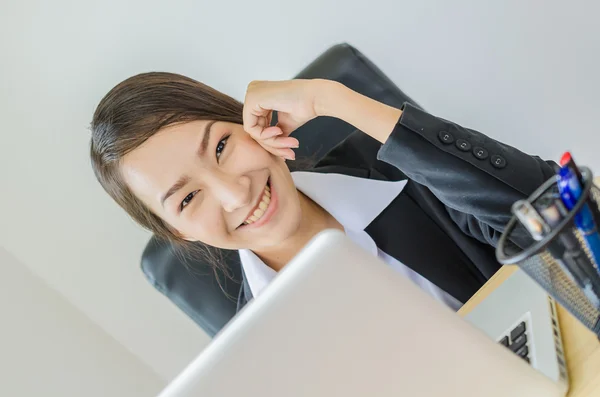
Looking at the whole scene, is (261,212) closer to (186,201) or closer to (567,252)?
(186,201)

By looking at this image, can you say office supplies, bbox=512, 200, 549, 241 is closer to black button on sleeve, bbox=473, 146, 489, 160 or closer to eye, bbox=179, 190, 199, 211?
black button on sleeve, bbox=473, 146, 489, 160

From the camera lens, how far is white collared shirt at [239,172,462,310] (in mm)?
973

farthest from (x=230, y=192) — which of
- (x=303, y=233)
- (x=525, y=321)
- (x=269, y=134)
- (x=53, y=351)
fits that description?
(x=53, y=351)

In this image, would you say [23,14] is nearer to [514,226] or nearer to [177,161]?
[177,161]

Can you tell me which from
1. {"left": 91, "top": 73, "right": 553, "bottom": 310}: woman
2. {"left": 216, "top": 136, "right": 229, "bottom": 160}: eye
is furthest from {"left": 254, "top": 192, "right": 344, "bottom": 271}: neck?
{"left": 216, "top": 136, "right": 229, "bottom": 160}: eye

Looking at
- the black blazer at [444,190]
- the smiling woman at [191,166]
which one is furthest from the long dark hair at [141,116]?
the black blazer at [444,190]

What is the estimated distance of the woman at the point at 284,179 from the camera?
621 mm

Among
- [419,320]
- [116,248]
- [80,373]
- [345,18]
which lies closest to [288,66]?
[345,18]

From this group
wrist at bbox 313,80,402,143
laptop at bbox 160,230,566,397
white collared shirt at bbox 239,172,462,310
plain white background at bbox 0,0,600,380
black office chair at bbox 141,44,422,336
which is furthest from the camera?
plain white background at bbox 0,0,600,380

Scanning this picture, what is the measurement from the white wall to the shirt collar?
1.95 ft

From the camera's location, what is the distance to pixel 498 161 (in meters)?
0.59

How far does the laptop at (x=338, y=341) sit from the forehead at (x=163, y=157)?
490 millimetres

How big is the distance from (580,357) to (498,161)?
0.72 feet

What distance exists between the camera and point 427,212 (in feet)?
3.19
